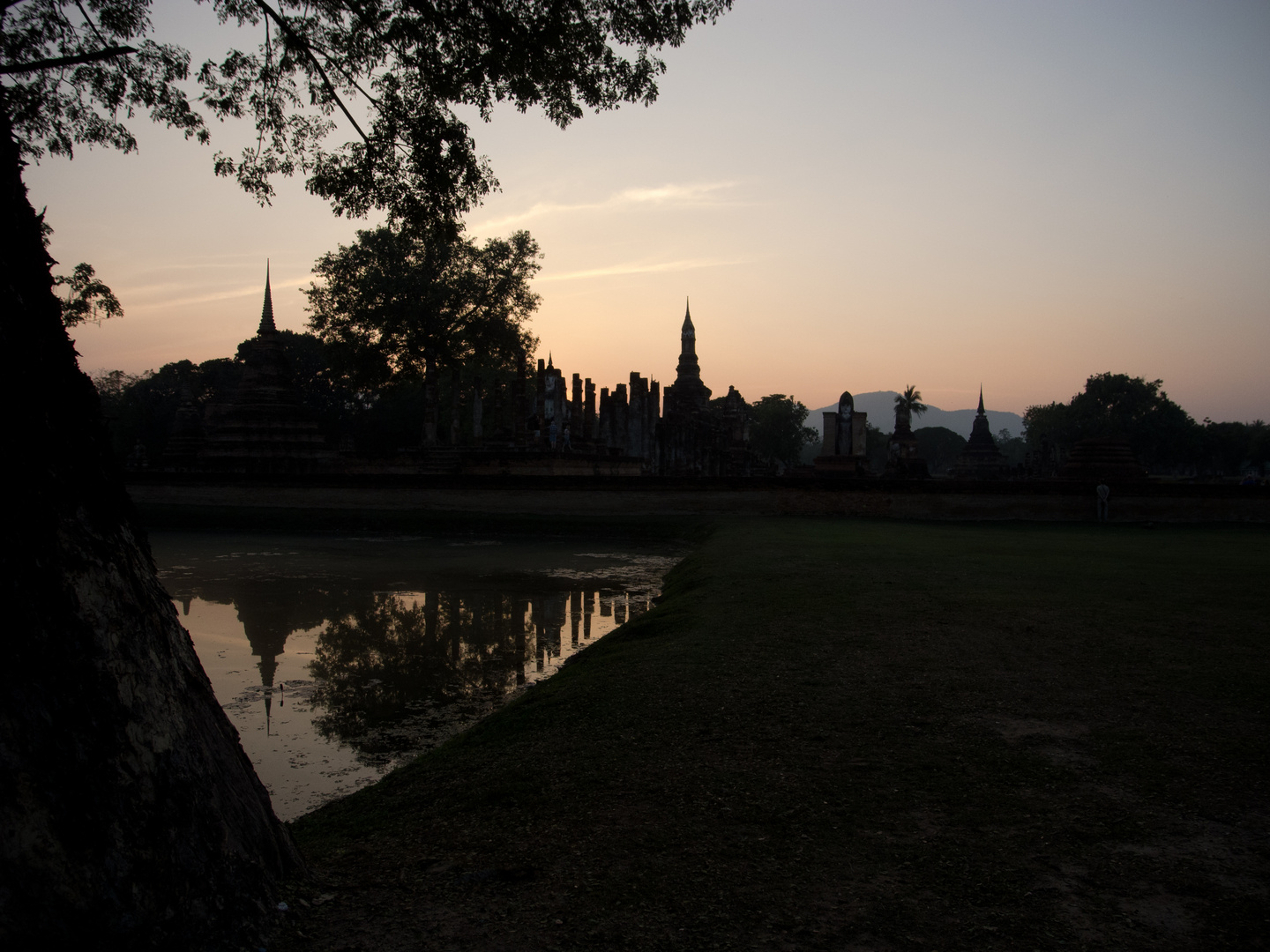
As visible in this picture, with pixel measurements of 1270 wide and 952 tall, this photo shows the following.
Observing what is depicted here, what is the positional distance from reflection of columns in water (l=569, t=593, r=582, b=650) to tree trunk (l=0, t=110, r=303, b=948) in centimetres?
600

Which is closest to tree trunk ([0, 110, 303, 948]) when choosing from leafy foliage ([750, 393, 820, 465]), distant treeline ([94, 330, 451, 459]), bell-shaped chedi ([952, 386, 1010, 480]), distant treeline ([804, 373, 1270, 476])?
distant treeline ([94, 330, 451, 459])

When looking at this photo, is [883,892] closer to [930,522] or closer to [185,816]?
[185,816]

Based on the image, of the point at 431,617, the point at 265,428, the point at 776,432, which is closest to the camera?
the point at 431,617

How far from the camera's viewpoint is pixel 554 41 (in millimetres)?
7625

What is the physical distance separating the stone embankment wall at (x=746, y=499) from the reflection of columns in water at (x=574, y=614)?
972 centimetres

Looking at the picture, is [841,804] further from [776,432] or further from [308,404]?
[776,432]

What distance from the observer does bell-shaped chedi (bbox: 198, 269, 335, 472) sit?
1183 inches

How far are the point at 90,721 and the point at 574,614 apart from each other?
812 centimetres

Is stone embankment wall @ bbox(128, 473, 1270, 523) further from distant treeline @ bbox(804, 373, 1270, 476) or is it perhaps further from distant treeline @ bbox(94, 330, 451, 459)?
distant treeline @ bbox(804, 373, 1270, 476)

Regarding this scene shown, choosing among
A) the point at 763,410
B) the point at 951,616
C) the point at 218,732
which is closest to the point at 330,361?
the point at 951,616

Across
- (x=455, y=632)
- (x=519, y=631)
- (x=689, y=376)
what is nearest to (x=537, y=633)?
(x=519, y=631)

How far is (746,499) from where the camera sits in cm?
2194

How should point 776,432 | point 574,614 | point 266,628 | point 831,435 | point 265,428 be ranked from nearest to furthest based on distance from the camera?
point 266,628, point 574,614, point 265,428, point 831,435, point 776,432

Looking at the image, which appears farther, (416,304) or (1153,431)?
(1153,431)
